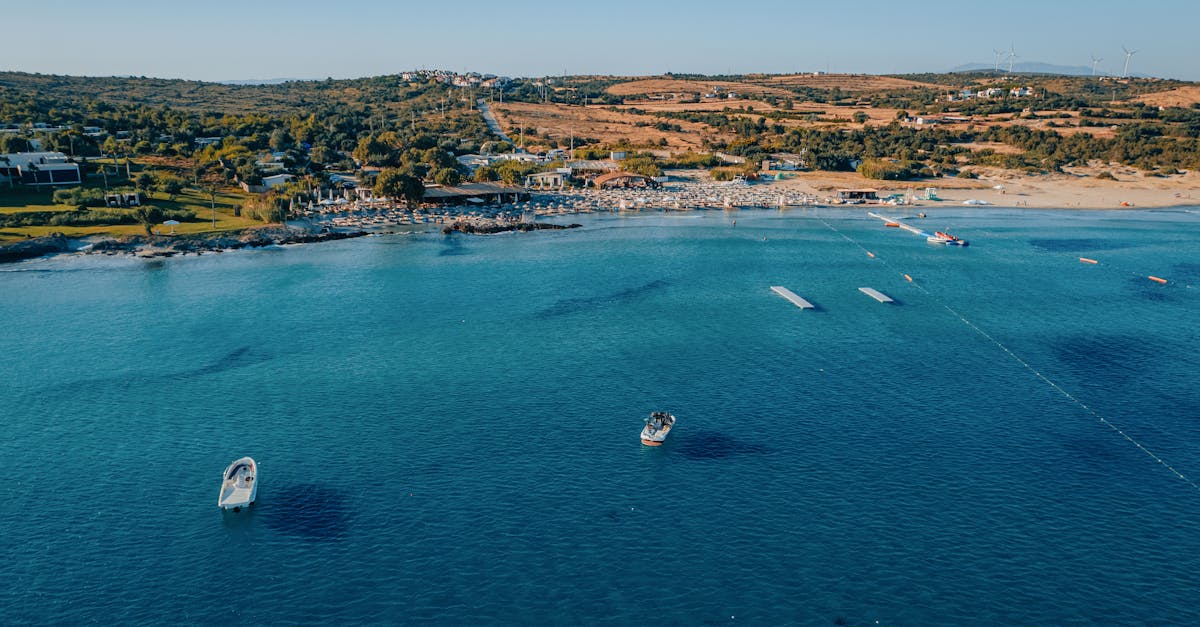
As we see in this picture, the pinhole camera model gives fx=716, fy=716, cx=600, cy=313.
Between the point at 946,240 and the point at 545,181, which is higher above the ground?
the point at 545,181

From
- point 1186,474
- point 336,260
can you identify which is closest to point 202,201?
point 336,260

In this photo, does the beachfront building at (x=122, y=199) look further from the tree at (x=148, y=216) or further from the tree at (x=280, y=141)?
the tree at (x=280, y=141)

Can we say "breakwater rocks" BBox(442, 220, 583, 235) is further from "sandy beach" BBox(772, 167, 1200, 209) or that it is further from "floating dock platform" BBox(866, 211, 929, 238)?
"sandy beach" BBox(772, 167, 1200, 209)

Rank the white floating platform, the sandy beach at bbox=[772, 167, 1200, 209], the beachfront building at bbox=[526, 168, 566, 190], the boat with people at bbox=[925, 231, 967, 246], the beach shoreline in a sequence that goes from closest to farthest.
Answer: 1. the white floating platform
2. the beach shoreline
3. the boat with people at bbox=[925, 231, 967, 246]
4. the sandy beach at bbox=[772, 167, 1200, 209]
5. the beachfront building at bbox=[526, 168, 566, 190]

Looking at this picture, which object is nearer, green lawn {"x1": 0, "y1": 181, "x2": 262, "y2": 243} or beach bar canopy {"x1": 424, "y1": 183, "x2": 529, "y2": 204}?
green lawn {"x1": 0, "y1": 181, "x2": 262, "y2": 243}

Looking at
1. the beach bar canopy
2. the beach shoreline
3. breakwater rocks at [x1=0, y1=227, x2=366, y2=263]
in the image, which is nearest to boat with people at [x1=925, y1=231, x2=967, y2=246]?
the beach shoreline

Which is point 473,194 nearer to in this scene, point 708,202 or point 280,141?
point 708,202

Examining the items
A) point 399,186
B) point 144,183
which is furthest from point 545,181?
point 144,183

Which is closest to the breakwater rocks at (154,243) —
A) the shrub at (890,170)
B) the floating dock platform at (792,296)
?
the floating dock platform at (792,296)
